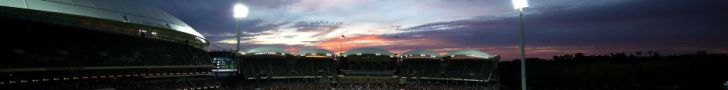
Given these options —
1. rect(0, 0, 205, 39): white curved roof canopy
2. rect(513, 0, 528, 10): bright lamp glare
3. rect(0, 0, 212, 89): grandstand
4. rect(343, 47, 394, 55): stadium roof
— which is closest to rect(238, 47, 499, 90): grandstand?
rect(343, 47, 394, 55): stadium roof

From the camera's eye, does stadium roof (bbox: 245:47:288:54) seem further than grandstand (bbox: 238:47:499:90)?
Yes

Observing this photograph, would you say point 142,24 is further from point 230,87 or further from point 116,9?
point 230,87

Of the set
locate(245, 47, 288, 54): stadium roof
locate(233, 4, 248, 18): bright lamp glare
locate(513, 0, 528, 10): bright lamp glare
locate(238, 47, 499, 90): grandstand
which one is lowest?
locate(238, 47, 499, 90): grandstand

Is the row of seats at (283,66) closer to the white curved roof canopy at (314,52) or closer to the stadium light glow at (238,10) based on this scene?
the white curved roof canopy at (314,52)

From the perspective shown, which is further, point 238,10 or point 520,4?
point 238,10

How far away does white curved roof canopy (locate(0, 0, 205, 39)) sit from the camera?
3145cm

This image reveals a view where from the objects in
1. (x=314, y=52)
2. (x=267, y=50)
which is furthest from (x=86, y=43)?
(x=314, y=52)

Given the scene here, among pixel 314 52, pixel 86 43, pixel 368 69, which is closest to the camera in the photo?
pixel 86 43

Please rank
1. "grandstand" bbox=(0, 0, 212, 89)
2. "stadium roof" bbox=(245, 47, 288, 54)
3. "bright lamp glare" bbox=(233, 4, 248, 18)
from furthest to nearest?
"stadium roof" bbox=(245, 47, 288, 54), "bright lamp glare" bbox=(233, 4, 248, 18), "grandstand" bbox=(0, 0, 212, 89)

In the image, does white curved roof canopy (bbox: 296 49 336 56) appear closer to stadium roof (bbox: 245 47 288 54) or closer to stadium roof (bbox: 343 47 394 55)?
stadium roof (bbox: 245 47 288 54)

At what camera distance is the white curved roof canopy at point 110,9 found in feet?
103

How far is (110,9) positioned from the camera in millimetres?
37219

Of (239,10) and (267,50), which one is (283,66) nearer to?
(267,50)

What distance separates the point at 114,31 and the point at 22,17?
22.0ft
